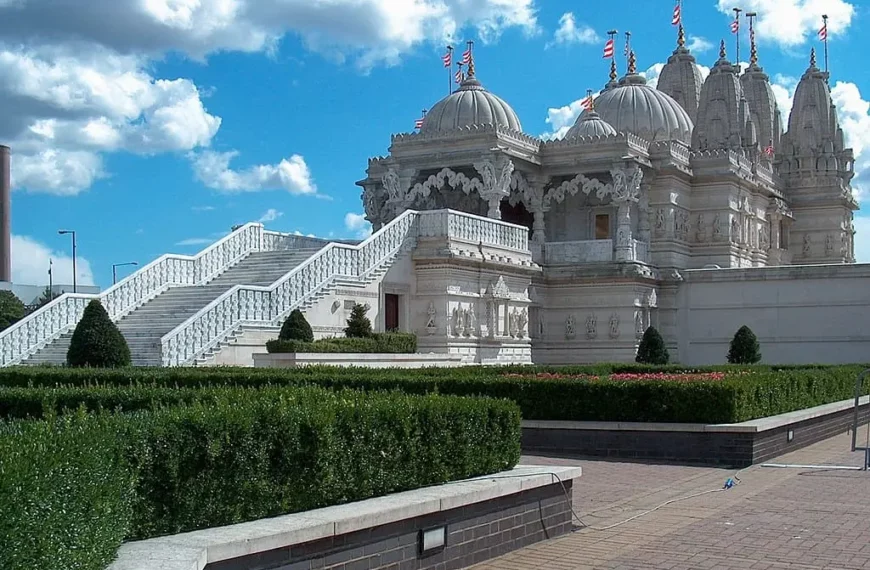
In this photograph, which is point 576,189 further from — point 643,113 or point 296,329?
point 296,329

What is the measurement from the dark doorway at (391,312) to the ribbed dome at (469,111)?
12104 mm

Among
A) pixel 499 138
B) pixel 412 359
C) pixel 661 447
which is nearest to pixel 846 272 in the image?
pixel 499 138

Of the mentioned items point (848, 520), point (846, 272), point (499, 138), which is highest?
point (499, 138)

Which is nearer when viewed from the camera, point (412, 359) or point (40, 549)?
point (40, 549)

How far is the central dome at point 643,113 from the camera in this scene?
168 ft

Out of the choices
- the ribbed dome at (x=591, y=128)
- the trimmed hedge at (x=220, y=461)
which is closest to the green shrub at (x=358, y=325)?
the trimmed hedge at (x=220, y=461)

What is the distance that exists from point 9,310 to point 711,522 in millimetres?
65369

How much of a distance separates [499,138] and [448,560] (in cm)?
3282

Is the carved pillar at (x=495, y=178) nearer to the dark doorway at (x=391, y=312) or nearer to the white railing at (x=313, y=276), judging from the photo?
the white railing at (x=313, y=276)

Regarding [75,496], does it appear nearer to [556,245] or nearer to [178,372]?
[178,372]

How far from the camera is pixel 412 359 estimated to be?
95.8 ft

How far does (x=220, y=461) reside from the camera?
774 cm

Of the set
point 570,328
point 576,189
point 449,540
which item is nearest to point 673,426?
point 449,540

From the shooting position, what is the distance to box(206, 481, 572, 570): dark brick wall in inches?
302
